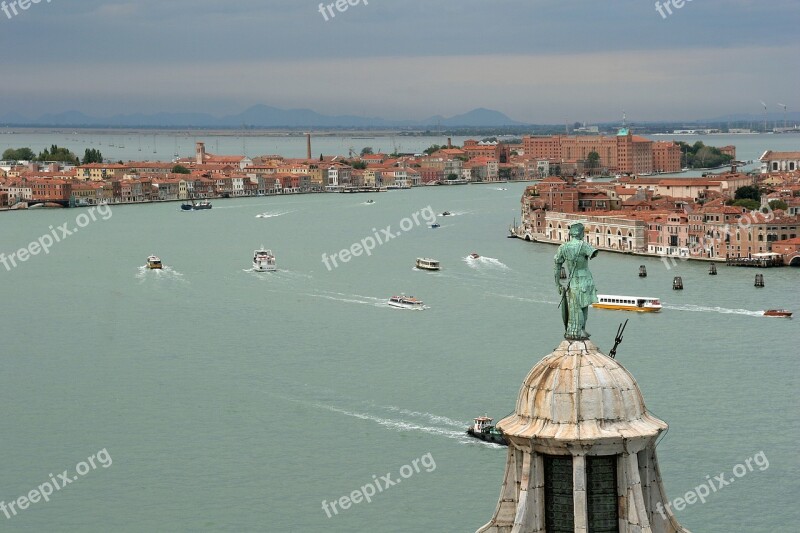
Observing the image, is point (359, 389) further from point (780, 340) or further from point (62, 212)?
point (62, 212)

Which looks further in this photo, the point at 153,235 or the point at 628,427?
the point at 153,235

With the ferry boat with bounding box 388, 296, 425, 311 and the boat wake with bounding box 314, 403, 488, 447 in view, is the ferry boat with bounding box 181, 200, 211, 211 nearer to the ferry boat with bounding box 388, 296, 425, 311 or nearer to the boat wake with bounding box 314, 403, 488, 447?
the ferry boat with bounding box 388, 296, 425, 311

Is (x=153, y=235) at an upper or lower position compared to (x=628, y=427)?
lower

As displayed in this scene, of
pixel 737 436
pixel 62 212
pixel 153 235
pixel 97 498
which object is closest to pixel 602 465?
pixel 97 498

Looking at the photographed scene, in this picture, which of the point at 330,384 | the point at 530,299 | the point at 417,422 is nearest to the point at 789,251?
the point at 530,299

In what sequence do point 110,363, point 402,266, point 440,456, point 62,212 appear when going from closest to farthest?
point 440,456 → point 110,363 → point 402,266 → point 62,212

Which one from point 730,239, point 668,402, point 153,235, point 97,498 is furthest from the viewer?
point 153,235

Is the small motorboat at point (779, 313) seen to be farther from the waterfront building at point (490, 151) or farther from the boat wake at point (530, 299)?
the waterfront building at point (490, 151)
